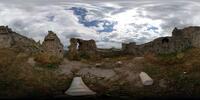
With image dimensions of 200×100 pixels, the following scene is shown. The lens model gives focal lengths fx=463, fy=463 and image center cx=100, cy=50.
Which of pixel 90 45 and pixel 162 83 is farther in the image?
pixel 90 45

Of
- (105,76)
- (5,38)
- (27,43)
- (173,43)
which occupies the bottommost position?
(105,76)

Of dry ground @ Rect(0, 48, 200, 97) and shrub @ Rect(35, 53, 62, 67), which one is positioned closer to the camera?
dry ground @ Rect(0, 48, 200, 97)

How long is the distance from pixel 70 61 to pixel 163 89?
30.0 ft

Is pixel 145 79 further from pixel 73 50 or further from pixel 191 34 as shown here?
pixel 191 34

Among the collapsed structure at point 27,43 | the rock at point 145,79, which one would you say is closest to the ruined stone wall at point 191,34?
the rock at point 145,79

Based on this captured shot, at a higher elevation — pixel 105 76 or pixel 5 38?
pixel 5 38

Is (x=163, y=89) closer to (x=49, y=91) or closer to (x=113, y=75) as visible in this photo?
(x=113, y=75)

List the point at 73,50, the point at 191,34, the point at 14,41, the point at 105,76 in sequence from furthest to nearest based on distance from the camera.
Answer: the point at 191,34 → the point at 73,50 → the point at 14,41 → the point at 105,76

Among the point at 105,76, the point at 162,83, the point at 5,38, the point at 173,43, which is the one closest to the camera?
the point at 162,83

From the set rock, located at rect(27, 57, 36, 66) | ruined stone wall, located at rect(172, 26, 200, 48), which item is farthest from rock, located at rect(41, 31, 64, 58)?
ruined stone wall, located at rect(172, 26, 200, 48)

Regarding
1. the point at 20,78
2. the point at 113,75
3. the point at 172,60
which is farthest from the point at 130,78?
the point at 20,78

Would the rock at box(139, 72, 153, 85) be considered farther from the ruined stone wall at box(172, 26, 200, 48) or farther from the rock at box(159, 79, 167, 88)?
the ruined stone wall at box(172, 26, 200, 48)

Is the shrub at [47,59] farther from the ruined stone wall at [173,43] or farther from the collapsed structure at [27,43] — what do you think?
the ruined stone wall at [173,43]

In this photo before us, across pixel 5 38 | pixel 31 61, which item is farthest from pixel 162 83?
pixel 5 38
